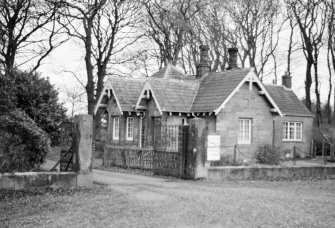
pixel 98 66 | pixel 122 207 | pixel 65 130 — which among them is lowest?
pixel 122 207

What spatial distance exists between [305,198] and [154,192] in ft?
15.2

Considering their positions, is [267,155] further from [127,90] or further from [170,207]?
[170,207]

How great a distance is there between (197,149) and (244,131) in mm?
11517

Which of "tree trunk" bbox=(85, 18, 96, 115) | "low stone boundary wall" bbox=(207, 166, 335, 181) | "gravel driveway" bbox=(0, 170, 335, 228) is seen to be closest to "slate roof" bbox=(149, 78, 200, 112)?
"low stone boundary wall" bbox=(207, 166, 335, 181)

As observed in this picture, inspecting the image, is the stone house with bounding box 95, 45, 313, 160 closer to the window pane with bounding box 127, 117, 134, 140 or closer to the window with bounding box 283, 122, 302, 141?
the window pane with bounding box 127, 117, 134, 140

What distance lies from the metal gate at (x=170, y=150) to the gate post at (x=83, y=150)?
4614 millimetres

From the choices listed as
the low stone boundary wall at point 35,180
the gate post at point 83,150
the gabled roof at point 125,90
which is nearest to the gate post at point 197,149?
the gate post at point 83,150

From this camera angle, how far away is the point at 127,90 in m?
34.4

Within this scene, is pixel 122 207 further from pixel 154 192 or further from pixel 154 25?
pixel 154 25

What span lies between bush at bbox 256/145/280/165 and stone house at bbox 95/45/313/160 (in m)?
0.37

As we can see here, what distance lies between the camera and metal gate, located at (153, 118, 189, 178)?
21.5 m

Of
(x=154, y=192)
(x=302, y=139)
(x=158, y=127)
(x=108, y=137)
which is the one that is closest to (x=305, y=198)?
(x=154, y=192)

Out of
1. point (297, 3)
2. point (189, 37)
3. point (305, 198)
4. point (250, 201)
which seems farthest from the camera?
point (189, 37)

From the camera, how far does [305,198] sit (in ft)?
54.3
